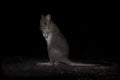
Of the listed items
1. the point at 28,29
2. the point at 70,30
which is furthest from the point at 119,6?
the point at 28,29

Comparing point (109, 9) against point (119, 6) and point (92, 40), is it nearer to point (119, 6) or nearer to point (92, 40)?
point (119, 6)

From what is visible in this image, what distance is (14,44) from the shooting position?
673 inches

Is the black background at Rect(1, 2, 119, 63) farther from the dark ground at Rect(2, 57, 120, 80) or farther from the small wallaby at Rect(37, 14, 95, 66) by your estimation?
the dark ground at Rect(2, 57, 120, 80)

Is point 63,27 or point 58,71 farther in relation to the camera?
point 63,27

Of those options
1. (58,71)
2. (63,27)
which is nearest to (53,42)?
(58,71)

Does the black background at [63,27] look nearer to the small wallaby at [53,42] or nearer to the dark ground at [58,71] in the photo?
the small wallaby at [53,42]

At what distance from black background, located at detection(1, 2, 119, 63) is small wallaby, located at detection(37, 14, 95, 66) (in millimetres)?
2310

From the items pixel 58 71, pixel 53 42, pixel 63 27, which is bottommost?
pixel 58 71

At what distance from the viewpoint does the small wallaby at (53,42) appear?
45.6ft

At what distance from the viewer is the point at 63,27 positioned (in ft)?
60.7

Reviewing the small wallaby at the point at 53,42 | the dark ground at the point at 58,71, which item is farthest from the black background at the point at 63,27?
the dark ground at the point at 58,71

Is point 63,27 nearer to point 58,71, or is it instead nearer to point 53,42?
point 53,42

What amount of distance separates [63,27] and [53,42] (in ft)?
14.6

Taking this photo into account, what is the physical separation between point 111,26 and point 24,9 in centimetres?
339
